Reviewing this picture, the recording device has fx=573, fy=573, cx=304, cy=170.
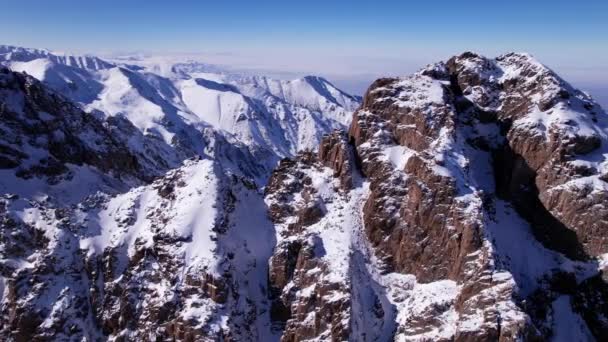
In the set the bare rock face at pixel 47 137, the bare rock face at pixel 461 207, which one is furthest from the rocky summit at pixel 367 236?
the bare rock face at pixel 47 137

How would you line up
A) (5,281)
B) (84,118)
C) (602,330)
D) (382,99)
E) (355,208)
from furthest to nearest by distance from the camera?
(84,118), (382,99), (355,208), (5,281), (602,330)

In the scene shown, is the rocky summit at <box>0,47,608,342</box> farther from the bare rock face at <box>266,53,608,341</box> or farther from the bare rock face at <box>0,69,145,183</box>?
the bare rock face at <box>0,69,145,183</box>

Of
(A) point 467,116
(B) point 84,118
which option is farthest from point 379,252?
(B) point 84,118

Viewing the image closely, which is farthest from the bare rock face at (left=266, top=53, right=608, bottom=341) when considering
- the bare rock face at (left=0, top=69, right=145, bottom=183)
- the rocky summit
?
the bare rock face at (left=0, top=69, right=145, bottom=183)

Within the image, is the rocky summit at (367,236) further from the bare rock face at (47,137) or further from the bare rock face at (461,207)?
the bare rock face at (47,137)

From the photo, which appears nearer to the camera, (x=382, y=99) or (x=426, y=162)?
(x=426, y=162)

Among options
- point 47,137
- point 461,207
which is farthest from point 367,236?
point 47,137

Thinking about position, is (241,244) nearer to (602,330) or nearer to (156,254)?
(156,254)

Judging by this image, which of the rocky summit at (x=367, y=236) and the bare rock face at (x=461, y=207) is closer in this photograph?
the bare rock face at (x=461, y=207)
